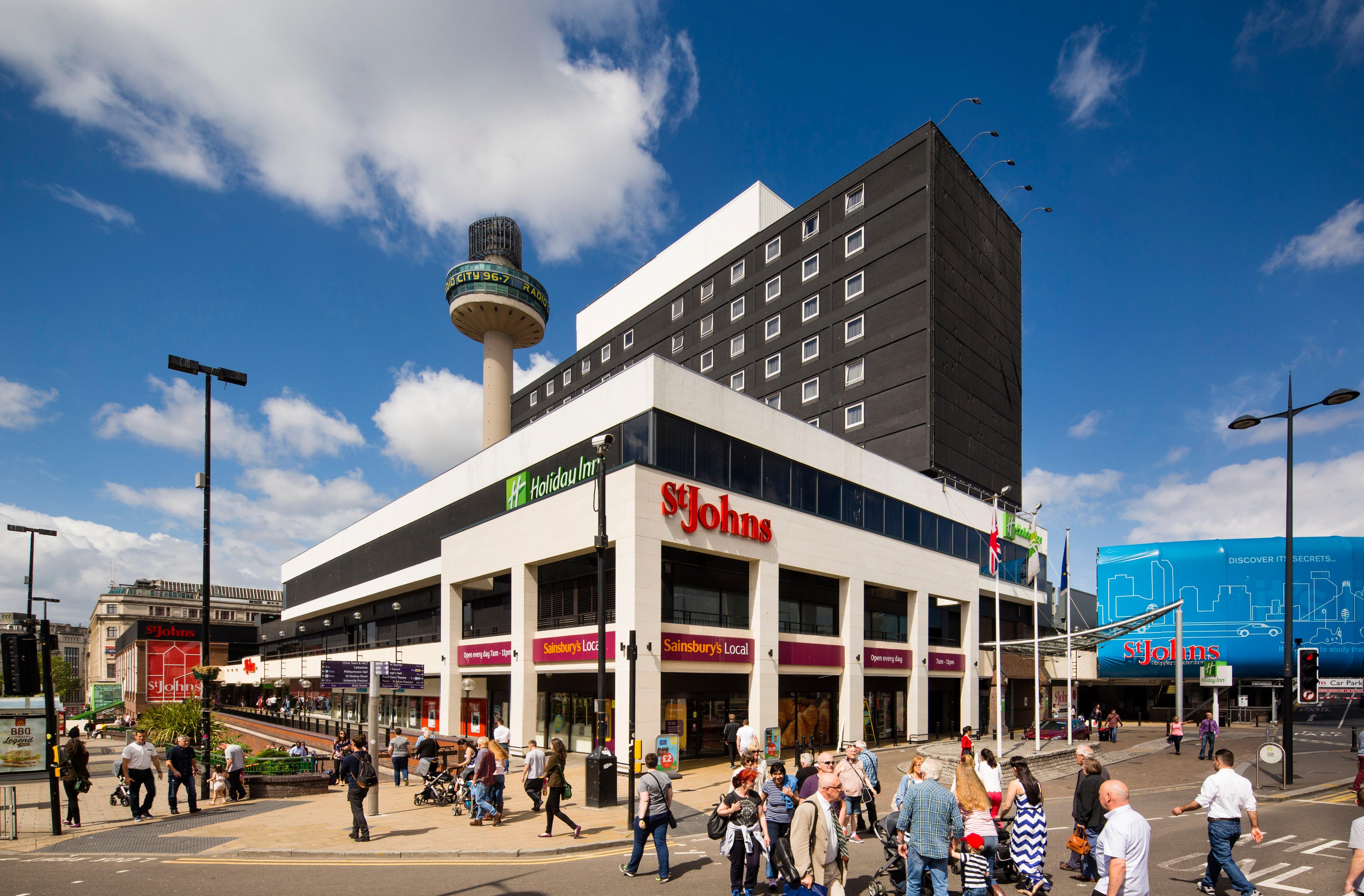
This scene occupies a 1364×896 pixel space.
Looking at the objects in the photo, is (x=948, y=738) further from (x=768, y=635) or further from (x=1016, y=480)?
(x=1016, y=480)

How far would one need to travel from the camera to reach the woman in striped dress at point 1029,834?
10.2 m

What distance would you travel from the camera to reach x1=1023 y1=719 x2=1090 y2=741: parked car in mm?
35469

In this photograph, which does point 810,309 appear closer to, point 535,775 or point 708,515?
point 708,515

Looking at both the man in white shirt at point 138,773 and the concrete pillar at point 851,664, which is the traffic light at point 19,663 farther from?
the concrete pillar at point 851,664

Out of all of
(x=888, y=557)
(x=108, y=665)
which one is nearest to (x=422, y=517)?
(x=888, y=557)

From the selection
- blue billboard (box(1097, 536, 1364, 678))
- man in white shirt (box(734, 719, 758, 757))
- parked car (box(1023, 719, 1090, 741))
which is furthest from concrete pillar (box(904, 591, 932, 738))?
blue billboard (box(1097, 536, 1364, 678))

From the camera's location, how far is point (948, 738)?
38.5 metres

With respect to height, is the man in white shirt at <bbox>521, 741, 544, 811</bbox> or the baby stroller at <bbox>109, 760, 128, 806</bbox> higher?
the man in white shirt at <bbox>521, 741, 544, 811</bbox>

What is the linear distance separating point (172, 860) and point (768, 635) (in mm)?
19246

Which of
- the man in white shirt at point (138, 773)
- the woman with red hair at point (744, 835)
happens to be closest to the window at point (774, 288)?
the man in white shirt at point (138, 773)

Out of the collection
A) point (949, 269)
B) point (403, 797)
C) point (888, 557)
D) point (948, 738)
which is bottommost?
point (948, 738)

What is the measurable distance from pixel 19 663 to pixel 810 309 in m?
43.9

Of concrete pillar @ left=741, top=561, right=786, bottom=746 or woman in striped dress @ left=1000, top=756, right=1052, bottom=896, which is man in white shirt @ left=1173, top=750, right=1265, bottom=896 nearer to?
woman in striped dress @ left=1000, top=756, right=1052, bottom=896

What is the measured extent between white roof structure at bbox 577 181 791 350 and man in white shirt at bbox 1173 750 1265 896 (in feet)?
164
